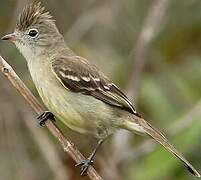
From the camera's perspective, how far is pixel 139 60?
7.04 metres

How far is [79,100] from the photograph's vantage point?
611 cm

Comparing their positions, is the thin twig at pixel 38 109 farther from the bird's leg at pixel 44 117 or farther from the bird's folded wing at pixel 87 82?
the bird's folded wing at pixel 87 82

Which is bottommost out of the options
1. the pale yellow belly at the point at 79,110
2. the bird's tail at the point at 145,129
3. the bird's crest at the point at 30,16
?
the bird's tail at the point at 145,129

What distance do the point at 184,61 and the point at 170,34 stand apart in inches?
22.9

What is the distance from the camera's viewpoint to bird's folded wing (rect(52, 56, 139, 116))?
6.18m

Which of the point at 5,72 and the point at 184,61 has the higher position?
the point at 5,72

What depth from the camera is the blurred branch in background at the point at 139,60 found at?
675 centimetres

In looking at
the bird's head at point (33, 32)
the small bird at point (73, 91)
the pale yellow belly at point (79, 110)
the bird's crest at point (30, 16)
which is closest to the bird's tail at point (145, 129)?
the small bird at point (73, 91)

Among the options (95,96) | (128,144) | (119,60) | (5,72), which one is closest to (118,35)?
(119,60)

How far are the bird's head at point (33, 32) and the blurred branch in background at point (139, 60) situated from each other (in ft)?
2.62

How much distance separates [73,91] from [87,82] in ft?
0.48

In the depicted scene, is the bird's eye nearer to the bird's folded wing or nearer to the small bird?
the small bird

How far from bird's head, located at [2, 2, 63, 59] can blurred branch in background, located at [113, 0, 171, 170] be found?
797 millimetres

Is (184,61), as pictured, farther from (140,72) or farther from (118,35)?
(118,35)
